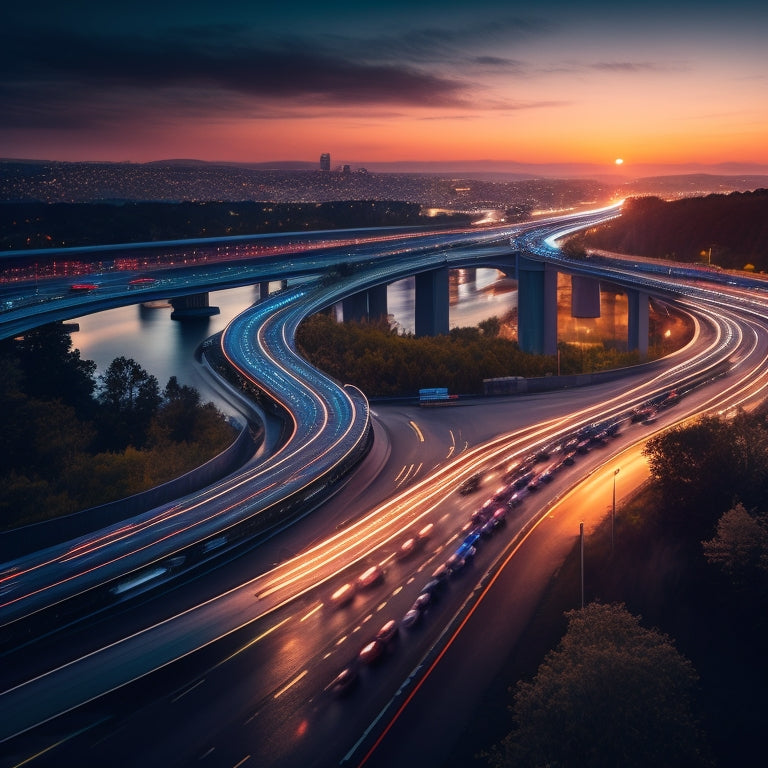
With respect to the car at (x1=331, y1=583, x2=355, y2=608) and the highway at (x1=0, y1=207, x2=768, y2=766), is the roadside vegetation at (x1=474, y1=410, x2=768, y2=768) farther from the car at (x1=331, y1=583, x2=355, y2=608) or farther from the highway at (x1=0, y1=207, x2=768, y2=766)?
the car at (x1=331, y1=583, x2=355, y2=608)

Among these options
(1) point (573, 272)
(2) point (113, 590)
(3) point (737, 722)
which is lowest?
(3) point (737, 722)

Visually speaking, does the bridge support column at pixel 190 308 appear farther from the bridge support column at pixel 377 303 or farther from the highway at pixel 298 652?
the highway at pixel 298 652

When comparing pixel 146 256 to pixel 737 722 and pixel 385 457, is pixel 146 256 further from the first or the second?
pixel 737 722

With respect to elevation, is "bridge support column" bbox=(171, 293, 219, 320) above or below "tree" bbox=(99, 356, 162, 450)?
above

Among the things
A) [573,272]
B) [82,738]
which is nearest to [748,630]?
[82,738]

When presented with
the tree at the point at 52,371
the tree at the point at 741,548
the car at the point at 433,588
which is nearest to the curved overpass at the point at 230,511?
the tree at the point at 52,371

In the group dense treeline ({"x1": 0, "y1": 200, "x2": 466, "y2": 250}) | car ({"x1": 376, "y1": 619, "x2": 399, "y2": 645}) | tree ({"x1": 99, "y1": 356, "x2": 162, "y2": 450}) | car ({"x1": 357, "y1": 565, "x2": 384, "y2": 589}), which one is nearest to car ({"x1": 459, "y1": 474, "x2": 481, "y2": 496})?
car ({"x1": 357, "y1": 565, "x2": 384, "y2": 589})
